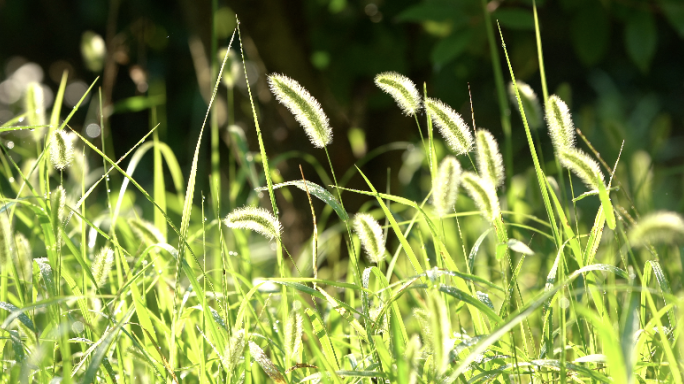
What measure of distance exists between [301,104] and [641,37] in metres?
1.06

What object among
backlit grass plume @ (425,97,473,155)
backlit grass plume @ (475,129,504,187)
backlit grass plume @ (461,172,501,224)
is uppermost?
backlit grass plume @ (425,97,473,155)

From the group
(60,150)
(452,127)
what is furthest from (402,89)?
(60,150)

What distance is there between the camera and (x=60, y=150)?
845 mm

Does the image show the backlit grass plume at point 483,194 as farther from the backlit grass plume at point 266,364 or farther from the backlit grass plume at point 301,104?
the backlit grass plume at point 266,364

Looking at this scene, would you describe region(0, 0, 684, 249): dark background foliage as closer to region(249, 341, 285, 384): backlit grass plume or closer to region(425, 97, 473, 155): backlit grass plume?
region(425, 97, 473, 155): backlit grass plume

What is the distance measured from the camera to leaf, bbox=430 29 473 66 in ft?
4.65

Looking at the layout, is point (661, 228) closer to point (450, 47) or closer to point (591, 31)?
point (450, 47)

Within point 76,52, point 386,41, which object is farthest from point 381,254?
point 76,52

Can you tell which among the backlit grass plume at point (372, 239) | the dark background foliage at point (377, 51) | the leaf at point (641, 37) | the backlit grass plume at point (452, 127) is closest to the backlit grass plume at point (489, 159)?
the backlit grass plume at point (452, 127)

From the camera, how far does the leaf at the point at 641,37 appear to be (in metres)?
1.46

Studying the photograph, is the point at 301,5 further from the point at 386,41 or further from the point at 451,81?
the point at 451,81

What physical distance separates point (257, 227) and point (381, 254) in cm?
17

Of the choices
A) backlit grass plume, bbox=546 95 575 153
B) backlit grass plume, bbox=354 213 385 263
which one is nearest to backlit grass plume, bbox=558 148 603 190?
backlit grass plume, bbox=546 95 575 153

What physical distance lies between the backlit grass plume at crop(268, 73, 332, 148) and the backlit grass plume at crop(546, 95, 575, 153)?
317mm
